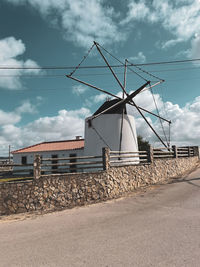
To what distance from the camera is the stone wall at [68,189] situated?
847 cm

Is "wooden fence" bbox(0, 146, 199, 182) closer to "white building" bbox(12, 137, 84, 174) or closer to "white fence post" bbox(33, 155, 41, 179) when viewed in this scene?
"white fence post" bbox(33, 155, 41, 179)

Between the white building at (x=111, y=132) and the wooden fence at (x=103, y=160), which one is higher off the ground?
the white building at (x=111, y=132)

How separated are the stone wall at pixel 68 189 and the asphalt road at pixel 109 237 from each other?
1.04 m

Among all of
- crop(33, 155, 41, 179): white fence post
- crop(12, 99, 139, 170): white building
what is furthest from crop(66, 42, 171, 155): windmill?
crop(33, 155, 41, 179): white fence post

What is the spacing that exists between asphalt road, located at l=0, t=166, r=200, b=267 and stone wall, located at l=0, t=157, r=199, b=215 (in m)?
1.04

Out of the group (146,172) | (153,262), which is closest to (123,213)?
(153,262)

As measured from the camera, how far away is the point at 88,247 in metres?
4.46

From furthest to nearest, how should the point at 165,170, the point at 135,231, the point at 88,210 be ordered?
the point at 165,170 → the point at 88,210 → the point at 135,231

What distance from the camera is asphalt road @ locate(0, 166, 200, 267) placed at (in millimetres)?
3861

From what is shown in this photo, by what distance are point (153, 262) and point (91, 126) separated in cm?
1355

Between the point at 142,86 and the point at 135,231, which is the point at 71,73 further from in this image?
the point at 135,231

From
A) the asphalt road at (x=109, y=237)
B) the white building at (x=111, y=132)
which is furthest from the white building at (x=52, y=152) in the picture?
the asphalt road at (x=109, y=237)

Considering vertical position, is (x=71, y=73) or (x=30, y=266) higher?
(x=71, y=73)

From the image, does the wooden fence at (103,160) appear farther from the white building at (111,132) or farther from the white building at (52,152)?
the white building at (52,152)
